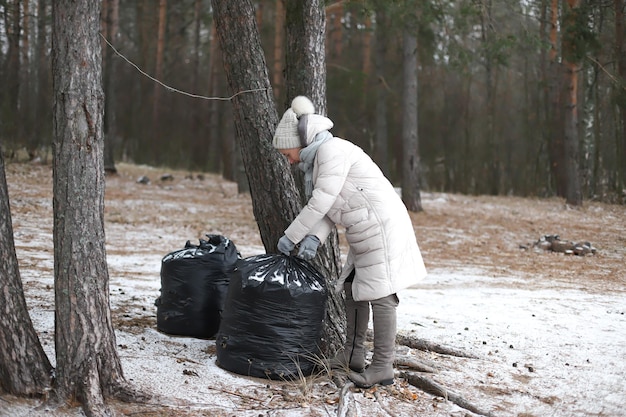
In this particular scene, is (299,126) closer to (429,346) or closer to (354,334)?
(354,334)

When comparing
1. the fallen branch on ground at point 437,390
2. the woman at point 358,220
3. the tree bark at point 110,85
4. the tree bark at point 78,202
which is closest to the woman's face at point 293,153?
the woman at point 358,220

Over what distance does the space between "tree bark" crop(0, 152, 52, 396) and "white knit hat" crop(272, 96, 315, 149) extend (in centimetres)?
157

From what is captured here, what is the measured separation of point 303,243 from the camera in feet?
14.4

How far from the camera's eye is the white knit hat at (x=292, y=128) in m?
4.42

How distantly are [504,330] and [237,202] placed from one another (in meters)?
11.0

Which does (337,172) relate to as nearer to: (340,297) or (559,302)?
(340,297)

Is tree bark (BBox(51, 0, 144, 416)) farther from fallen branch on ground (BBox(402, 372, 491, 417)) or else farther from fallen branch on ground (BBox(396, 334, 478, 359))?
fallen branch on ground (BBox(396, 334, 478, 359))

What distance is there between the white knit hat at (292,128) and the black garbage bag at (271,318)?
710mm

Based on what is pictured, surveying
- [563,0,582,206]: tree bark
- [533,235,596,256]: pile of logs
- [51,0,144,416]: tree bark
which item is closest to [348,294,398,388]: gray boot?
[51,0,144,416]: tree bark

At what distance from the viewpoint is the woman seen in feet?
14.0

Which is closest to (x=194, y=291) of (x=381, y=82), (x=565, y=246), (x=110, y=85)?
(x=565, y=246)

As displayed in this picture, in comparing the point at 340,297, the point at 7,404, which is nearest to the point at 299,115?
the point at 340,297

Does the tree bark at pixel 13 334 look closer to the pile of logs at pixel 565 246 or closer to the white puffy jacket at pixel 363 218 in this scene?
the white puffy jacket at pixel 363 218

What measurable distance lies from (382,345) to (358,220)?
77 centimetres
